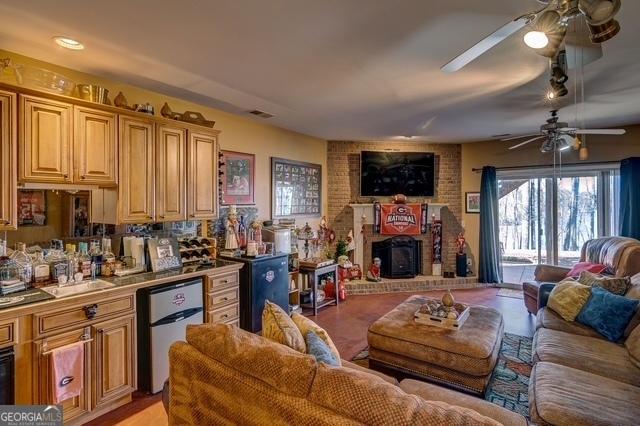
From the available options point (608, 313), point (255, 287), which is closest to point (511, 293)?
point (608, 313)

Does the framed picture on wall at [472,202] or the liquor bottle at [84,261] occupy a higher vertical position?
the framed picture on wall at [472,202]

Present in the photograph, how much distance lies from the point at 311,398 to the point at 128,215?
231cm

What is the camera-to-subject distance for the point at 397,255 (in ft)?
19.7

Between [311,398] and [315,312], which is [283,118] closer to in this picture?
[315,312]

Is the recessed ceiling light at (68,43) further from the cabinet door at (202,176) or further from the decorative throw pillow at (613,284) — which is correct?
the decorative throw pillow at (613,284)

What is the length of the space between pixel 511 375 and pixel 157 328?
2985 mm

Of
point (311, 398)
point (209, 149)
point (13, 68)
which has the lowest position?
point (311, 398)

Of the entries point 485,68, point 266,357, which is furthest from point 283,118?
point 266,357

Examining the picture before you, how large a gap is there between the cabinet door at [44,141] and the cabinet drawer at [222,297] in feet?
4.87

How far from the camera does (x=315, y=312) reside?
14.8ft

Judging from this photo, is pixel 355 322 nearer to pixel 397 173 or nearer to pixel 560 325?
pixel 560 325

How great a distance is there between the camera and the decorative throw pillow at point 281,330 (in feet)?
5.46

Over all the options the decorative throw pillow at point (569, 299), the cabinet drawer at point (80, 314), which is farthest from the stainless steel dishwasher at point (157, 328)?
the decorative throw pillow at point (569, 299)

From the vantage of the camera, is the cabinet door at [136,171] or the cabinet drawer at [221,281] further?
the cabinet drawer at [221,281]
